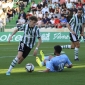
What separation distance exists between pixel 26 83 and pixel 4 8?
95.8ft

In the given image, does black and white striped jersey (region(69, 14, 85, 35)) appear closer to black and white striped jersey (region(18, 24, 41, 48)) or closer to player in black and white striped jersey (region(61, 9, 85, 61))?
player in black and white striped jersey (region(61, 9, 85, 61))

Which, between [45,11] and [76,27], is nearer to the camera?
[76,27]

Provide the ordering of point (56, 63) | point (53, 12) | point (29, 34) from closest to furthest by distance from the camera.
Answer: point (56, 63) → point (29, 34) → point (53, 12)

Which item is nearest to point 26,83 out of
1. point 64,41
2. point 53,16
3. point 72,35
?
point 72,35

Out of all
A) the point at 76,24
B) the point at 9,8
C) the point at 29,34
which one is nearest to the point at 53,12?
the point at 9,8

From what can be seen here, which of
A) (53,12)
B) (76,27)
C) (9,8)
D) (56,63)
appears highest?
(76,27)

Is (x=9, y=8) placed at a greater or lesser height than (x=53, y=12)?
greater

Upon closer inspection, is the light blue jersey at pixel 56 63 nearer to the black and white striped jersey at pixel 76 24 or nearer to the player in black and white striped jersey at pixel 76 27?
the player in black and white striped jersey at pixel 76 27

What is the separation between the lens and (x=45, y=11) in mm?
38344

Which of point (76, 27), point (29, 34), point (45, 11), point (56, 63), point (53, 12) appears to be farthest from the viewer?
point (45, 11)

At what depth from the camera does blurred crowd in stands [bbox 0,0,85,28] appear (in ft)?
120

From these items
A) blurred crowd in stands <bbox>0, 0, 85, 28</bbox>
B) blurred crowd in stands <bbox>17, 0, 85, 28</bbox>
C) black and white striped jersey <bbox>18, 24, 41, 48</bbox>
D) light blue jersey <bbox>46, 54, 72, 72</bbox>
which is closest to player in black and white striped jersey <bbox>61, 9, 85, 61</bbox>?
black and white striped jersey <bbox>18, 24, 41, 48</bbox>

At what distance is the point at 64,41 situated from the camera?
35188 mm

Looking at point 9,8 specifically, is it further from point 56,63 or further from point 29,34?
point 56,63
